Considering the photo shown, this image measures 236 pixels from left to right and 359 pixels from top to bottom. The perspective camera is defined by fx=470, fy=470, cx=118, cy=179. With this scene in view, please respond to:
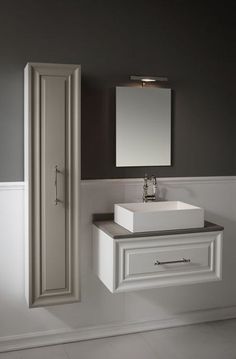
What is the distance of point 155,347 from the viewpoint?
3131mm

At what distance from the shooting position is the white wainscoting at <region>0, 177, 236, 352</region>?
120 inches

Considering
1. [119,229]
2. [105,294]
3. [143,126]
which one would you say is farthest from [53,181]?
[105,294]

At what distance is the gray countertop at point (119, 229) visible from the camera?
2.78m

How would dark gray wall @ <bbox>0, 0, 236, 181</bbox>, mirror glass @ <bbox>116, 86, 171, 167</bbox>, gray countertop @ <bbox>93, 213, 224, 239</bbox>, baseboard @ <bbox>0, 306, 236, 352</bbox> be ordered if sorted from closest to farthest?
gray countertop @ <bbox>93, 213, 224, 239</bbox>, dark gray wall @ <bbox>0, 0, 236, 181</bbox>, baseboard @ <bbox>0, 306, 236, 352</bbox>, mirror glass @ <bbox>116, 86, 171, 167</bbox>

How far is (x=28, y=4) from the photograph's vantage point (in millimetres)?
2984

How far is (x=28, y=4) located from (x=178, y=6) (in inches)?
41.8

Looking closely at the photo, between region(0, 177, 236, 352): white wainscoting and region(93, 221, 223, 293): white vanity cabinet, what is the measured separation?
0.28m

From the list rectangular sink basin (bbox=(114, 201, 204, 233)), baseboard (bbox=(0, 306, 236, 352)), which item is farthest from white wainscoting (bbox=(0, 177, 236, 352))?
rectangular sink basin (bbox=(114, 201, 204, 233))

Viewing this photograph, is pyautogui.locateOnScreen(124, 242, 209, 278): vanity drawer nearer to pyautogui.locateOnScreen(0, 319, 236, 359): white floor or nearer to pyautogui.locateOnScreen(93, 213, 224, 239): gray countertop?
pyautogui.locateOnScreen(93, 213, 224, 239): gray countertop

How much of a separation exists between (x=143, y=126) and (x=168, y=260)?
970mm

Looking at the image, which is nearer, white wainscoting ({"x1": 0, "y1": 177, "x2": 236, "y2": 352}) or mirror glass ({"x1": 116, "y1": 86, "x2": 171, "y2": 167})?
white wainscoting ({"x1": 0, "y1": 177, "x2": 236, "y2": 352})

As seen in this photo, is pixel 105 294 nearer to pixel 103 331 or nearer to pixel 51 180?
pixel 103 331

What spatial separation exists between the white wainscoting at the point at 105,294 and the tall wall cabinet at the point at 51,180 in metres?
0.21

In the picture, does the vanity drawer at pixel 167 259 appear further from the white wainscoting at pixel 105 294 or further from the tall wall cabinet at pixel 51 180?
the white wainscoting at pixel 105 294
